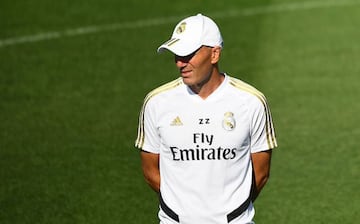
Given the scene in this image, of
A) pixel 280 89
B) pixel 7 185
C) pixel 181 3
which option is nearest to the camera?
pixel 7 185

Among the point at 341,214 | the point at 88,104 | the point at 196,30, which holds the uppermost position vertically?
the point at 196,30

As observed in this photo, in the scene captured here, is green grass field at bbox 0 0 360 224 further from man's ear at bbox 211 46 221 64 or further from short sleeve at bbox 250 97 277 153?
man's ear at bbox 211 46 221 64

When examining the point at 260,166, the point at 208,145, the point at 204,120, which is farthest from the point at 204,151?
the point at 260,166

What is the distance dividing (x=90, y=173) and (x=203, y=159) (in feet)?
14.2

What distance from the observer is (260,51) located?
50.6 ft

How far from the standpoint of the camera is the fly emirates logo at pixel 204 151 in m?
7.25

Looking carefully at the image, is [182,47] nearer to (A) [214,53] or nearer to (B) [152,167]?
(A) [214,53]

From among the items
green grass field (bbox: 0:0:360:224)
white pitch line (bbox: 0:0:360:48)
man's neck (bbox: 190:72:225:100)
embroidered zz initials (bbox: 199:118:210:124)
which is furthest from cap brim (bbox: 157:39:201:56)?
white pitch line (bbox: 0:0:360:48)

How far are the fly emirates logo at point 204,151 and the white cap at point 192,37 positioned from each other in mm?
575

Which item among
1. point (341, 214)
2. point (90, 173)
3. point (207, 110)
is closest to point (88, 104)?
point (90, 173)

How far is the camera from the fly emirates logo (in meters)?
7.25

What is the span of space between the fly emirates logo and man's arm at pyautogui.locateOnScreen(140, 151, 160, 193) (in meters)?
0.45

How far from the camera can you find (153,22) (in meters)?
16.8

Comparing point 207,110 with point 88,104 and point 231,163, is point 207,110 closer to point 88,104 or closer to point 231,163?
point 231,163
